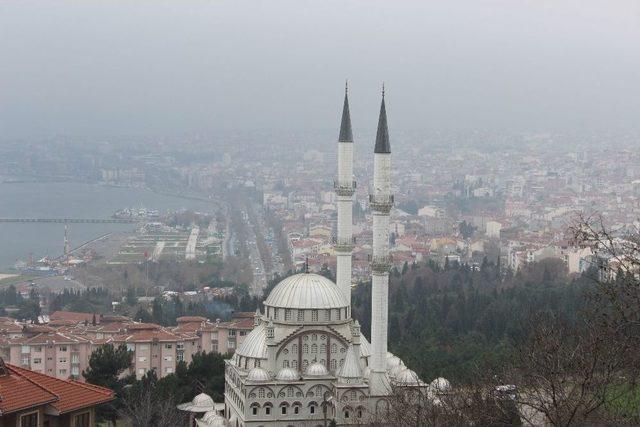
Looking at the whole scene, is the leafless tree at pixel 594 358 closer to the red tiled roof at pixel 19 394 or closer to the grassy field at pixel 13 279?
the red tiled roof at pixel 19 394

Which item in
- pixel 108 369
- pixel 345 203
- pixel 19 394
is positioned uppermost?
pixel 345 203

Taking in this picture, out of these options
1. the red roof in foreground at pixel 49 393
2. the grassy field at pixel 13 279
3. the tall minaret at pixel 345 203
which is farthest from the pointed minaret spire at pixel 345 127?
the grassy field at pixel 13 279

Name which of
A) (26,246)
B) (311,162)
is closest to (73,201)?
(311,162)

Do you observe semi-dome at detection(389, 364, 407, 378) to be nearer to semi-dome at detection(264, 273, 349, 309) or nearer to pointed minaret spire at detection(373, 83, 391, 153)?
semi-dome at detection(264, 273, 349, 309)

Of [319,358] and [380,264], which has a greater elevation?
[380,264]

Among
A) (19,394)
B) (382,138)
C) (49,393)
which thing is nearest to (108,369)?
(382,138)

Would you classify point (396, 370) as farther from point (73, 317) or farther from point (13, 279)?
point (13, 279)
